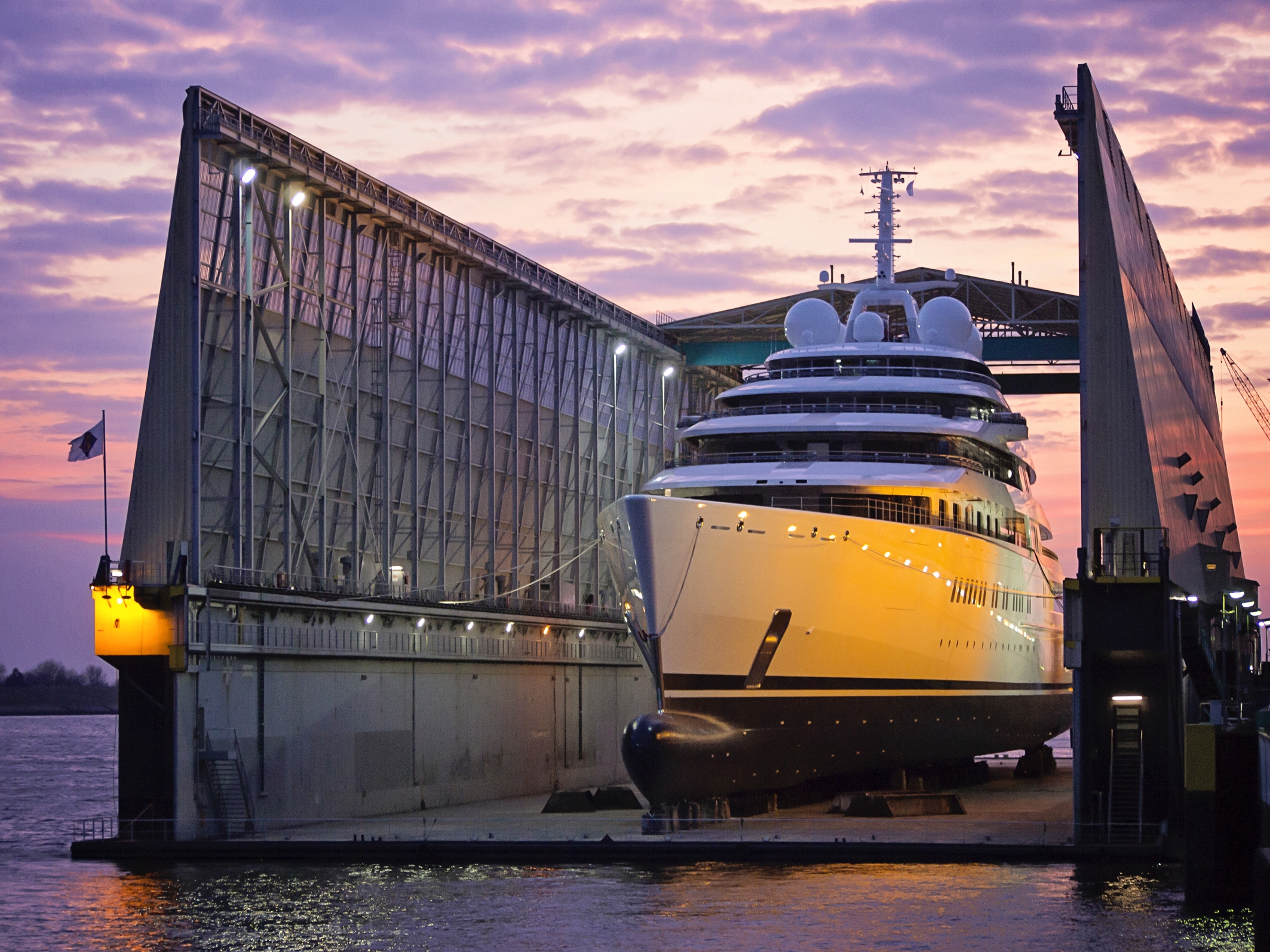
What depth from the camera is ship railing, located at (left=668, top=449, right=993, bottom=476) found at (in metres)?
49.6

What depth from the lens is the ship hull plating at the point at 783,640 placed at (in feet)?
135

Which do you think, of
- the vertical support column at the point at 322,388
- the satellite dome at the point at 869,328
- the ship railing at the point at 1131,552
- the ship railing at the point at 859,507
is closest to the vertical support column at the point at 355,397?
the vertical support column at the point at 322,388

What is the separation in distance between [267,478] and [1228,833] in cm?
2532

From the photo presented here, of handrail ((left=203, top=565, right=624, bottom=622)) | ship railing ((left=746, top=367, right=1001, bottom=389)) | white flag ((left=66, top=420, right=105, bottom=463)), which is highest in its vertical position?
ship railing ((left=746, top=367, right=1001, bottom=389))

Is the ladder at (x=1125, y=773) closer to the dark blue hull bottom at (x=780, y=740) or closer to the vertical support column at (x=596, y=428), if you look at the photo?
the dark blue hull bottom at (x=780, y=740)

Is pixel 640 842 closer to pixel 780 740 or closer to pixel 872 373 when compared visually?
pixel 780 740

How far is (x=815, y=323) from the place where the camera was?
5894cm

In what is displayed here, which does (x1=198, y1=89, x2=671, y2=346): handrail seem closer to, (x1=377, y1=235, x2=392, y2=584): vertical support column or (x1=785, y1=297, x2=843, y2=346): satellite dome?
(x1=377, y1=235, x2=392, y2=584): vertical support column

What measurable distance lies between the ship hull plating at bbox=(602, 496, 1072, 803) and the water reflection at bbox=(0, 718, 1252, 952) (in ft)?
16.8

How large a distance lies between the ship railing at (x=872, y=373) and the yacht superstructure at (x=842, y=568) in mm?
73

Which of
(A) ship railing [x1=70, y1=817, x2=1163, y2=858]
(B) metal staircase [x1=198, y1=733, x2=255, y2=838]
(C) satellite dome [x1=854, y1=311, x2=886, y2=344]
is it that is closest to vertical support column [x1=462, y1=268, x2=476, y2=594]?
(C) satellite dome [x1=854, y1=311, x2=886, y2=344]

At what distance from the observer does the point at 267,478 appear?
4675 cm

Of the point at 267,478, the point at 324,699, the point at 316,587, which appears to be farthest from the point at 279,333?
the point at 324,699

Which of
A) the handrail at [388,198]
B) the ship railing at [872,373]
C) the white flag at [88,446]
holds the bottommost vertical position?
the white flag at [88,446]
